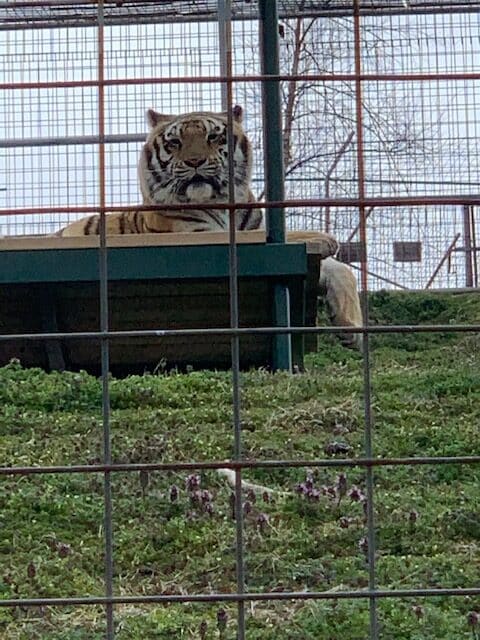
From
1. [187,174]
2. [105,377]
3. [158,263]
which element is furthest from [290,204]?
[187,174]

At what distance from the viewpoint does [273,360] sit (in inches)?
265

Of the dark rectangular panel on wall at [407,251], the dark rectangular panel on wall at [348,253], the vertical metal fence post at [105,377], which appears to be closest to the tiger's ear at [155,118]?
the dark rectangular panel on wall at [348,253]

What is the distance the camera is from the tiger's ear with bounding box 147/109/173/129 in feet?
24.9

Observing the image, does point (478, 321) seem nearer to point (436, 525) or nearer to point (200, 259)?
point (200, 259)

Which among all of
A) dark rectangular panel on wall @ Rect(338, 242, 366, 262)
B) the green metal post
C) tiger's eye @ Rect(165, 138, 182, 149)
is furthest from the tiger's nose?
dark rectangular panel on wall @ Rect(338, 242, 366, 262)

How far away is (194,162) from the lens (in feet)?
23.2

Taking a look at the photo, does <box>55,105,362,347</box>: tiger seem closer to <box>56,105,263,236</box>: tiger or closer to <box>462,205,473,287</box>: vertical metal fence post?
<box>56,105,263,236</box>: tiger

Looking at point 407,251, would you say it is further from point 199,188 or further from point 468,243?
point 199,188

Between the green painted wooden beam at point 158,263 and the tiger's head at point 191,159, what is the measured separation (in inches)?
22.0

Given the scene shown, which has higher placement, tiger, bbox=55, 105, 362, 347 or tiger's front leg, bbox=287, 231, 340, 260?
tiger, bbox=55, 105, 362, 347

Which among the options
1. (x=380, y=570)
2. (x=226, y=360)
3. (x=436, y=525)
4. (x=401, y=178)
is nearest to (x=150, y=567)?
(x=380, y=570)

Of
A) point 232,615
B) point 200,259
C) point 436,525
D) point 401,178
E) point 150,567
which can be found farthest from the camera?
point 200,259

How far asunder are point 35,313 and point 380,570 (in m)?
3.58

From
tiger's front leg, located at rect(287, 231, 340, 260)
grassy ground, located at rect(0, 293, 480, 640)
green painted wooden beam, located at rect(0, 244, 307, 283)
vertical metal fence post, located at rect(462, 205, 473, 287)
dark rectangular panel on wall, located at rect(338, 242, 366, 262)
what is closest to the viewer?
grassy ground, located at rect(0, 293, 480, 640)
